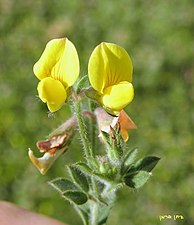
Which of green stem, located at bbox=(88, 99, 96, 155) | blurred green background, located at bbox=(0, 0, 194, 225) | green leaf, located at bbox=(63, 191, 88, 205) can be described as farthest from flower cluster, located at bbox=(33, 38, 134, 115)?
blurred green background, located at bbox=(0, 0, 194, 225)

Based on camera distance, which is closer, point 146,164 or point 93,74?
point 93,74

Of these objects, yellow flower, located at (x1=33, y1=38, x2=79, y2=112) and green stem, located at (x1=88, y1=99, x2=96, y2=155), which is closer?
yellow flower, located at (x1=33, y1=38, x2=79, y2=112)

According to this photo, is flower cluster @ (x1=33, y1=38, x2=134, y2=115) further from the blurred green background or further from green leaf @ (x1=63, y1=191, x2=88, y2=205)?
the blurred green background

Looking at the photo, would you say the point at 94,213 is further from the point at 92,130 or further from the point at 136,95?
the point at 136,95

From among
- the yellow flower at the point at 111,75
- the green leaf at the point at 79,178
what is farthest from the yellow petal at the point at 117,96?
the green leaf at the point at 79,178

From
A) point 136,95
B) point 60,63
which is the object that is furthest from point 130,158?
point 136,95
